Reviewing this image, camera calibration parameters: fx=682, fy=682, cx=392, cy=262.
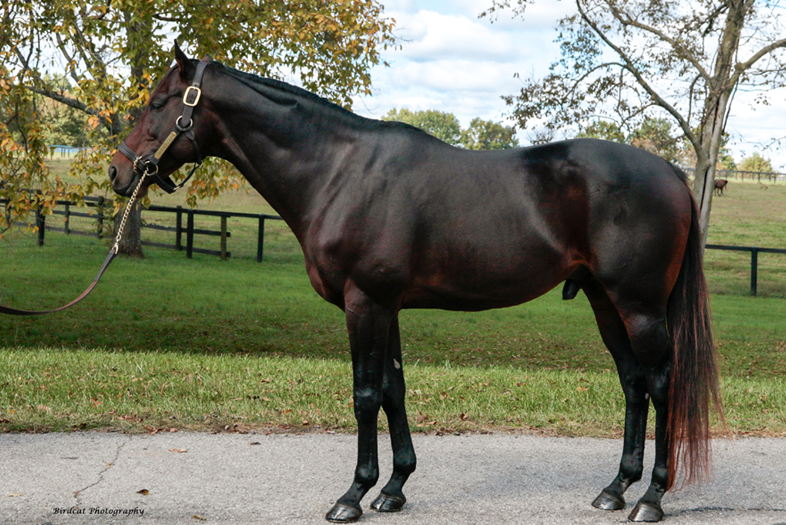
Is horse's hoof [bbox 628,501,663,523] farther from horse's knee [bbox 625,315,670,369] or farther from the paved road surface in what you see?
horse's knee [bbox 625,315,670,369]

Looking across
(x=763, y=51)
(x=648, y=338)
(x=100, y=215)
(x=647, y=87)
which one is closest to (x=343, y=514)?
(x=648, y=338)

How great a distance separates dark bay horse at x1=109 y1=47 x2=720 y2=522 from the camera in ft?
11.5

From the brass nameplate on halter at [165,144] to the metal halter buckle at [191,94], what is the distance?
0.56 feet

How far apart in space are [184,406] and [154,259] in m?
15.8

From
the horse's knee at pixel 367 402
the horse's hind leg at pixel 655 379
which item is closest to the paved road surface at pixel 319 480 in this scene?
the horse's hind leg at pixel 655 379

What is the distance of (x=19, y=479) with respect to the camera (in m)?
3.90

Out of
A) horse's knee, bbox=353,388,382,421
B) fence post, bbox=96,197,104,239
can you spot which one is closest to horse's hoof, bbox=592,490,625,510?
horse's knee, bbox=353,388,382,421

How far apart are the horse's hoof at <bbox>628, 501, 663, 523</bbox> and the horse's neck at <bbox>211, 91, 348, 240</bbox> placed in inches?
91.5

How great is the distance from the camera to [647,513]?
11.9ft

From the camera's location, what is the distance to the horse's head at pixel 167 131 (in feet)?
11.6

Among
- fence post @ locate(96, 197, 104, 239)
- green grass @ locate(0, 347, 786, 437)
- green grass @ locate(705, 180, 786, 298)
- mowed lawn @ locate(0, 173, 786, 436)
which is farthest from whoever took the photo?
green grass @ locate(705, 180, 786, 298)

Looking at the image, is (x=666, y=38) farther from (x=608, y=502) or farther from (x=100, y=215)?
(x=100, y=215)

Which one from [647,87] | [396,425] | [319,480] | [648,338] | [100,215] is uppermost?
[647,87]

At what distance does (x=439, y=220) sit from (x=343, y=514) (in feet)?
5.24
